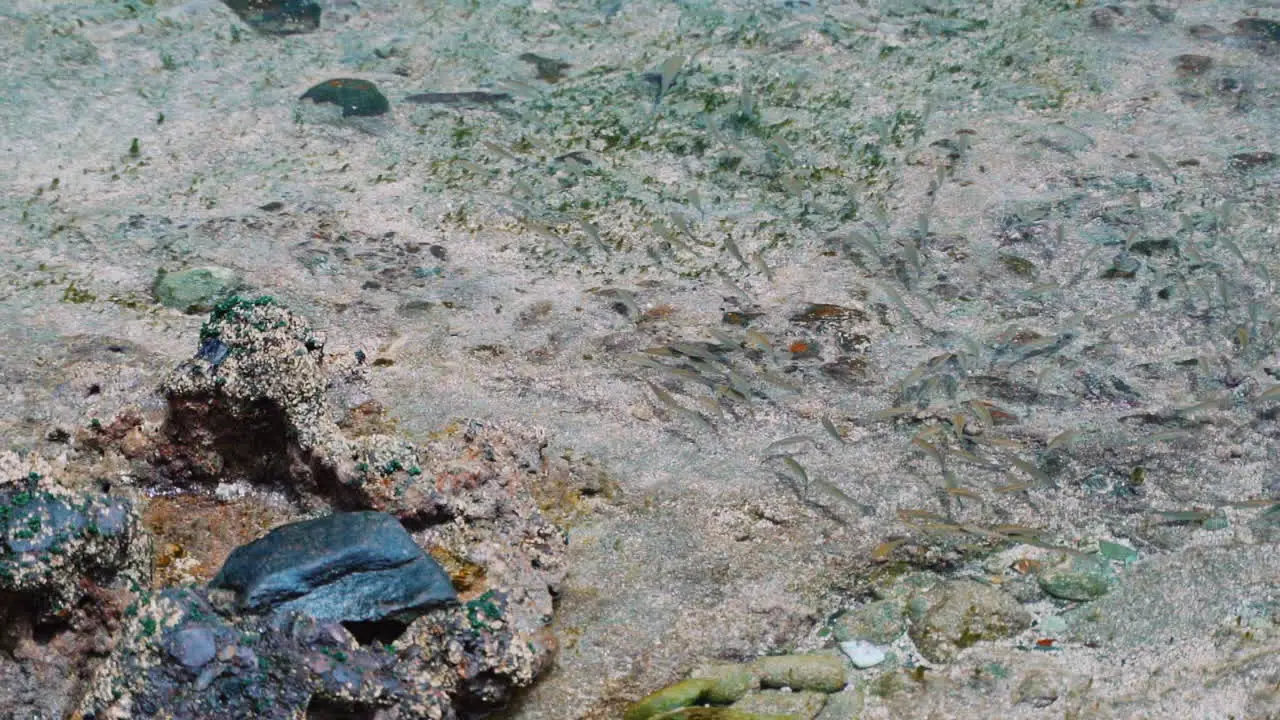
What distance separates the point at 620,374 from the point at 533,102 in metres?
2.66

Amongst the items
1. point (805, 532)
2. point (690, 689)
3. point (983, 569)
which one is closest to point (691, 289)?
point (805, 532)

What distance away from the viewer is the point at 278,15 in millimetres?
7711

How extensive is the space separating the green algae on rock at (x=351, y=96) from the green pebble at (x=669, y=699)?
440 cm

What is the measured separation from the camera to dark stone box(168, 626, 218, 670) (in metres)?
3.04

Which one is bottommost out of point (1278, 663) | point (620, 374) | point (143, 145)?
point (143, 145)

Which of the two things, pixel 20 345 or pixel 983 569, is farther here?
pixel 20 345

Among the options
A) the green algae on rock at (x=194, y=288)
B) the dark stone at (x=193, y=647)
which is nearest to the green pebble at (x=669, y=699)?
the dark stone at (x=193, y=647)

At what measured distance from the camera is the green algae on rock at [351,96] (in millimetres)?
6824

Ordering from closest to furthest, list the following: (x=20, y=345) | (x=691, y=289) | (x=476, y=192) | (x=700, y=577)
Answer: (x=700, y=577), (x=20, y=345), (x=691, y=289), (x=476, y=192)

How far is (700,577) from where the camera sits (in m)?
3.95

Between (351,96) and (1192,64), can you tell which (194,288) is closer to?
(351,96)

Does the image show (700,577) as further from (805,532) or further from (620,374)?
(620,374)

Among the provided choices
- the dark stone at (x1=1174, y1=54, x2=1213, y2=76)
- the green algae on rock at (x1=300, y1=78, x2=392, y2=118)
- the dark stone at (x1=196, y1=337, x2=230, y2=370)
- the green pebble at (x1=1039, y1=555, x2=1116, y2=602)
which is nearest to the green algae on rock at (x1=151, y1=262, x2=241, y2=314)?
the dark stone at (x1=196, y1=337, x2=230, y2=370)

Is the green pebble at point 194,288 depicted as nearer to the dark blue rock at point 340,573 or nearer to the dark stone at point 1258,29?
the dark blue rock at point 340,573
